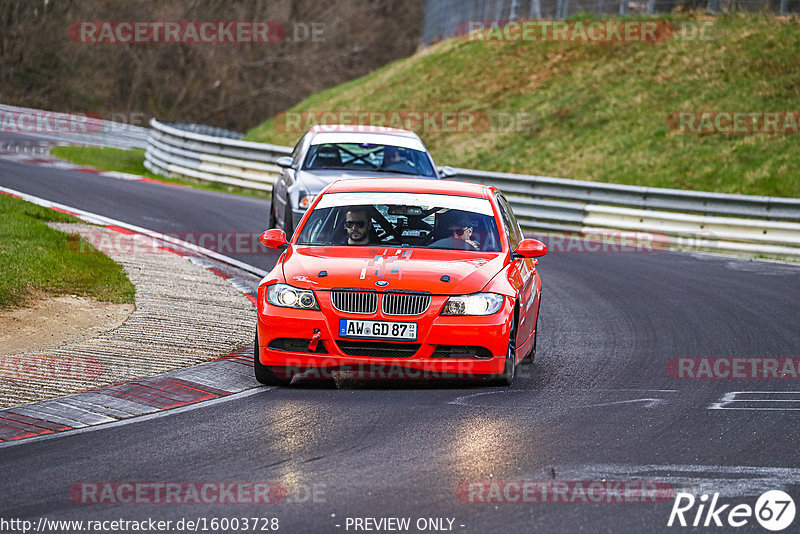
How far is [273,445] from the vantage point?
704 centimetres

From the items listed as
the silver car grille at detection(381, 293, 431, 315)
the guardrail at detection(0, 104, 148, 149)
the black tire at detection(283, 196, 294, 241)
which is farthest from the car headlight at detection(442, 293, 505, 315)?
the guardrail at detection(0, 104, 148, 149)

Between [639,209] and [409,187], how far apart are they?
42.0 ft

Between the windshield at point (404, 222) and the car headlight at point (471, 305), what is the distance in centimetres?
96

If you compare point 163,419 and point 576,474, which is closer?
point 576,474

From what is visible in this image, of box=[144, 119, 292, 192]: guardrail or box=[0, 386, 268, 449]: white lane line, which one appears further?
box=[144, 119, 292, 192]: guardrail

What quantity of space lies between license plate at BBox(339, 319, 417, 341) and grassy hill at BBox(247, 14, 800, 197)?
19.1 metres

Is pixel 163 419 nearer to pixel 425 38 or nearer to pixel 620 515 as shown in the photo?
pixel 620 515

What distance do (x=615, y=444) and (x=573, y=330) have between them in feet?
15.8

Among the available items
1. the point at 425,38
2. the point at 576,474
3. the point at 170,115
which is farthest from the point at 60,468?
the point at 170,115

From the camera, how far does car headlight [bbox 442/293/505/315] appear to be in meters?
8.66

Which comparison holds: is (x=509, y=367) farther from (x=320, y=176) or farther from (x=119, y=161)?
(x=119, y=161)

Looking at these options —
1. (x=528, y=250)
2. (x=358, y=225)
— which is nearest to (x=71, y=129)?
(x=358, y=225)

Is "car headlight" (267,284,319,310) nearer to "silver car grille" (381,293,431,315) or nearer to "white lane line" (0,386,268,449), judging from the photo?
"silver car grille" (381,293,431,315)

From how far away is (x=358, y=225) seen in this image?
989 cm
